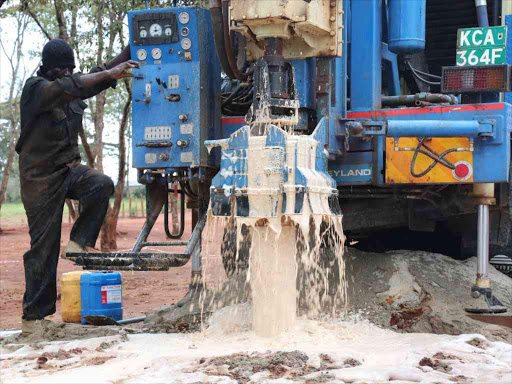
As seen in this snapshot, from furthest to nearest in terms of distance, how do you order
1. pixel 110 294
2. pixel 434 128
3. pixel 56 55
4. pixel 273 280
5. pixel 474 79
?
1. pixel 110 294
2. pixel 56 55
3. pixel 474 79
4. pixel 434 128
5. pixel 273 280

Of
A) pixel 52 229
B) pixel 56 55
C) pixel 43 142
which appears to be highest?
pixel 56 55

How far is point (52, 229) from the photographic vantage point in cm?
582

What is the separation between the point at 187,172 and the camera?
234 inches

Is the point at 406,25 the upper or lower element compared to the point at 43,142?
A: upper

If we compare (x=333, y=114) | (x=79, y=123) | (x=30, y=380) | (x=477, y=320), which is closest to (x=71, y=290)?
(x=79, y=123)

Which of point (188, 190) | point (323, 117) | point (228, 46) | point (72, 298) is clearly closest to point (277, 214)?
point (323, 117)

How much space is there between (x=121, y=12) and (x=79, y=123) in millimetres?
6708

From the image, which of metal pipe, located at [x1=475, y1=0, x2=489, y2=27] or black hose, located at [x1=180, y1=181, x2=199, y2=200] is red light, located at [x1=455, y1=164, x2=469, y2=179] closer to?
metal pipe, located at [x1=475, y1=0, x2=489, y2=27]

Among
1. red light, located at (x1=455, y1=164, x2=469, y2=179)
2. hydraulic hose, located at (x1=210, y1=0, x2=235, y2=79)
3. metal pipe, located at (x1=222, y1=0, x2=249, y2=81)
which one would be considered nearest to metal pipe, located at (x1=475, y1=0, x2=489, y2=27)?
red light, located at (x1=455, y1=164, x2=469, y2=179)

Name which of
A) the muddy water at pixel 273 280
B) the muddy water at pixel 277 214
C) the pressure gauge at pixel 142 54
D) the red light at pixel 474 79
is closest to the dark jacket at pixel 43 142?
the pressure gauge at pixel 142 54

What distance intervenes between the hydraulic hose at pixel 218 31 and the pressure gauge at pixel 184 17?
0.34 m

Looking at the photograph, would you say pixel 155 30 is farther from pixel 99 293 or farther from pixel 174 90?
pixel 99 293

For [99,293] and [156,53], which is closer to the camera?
[156,53]

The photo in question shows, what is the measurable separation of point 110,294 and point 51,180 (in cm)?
109
